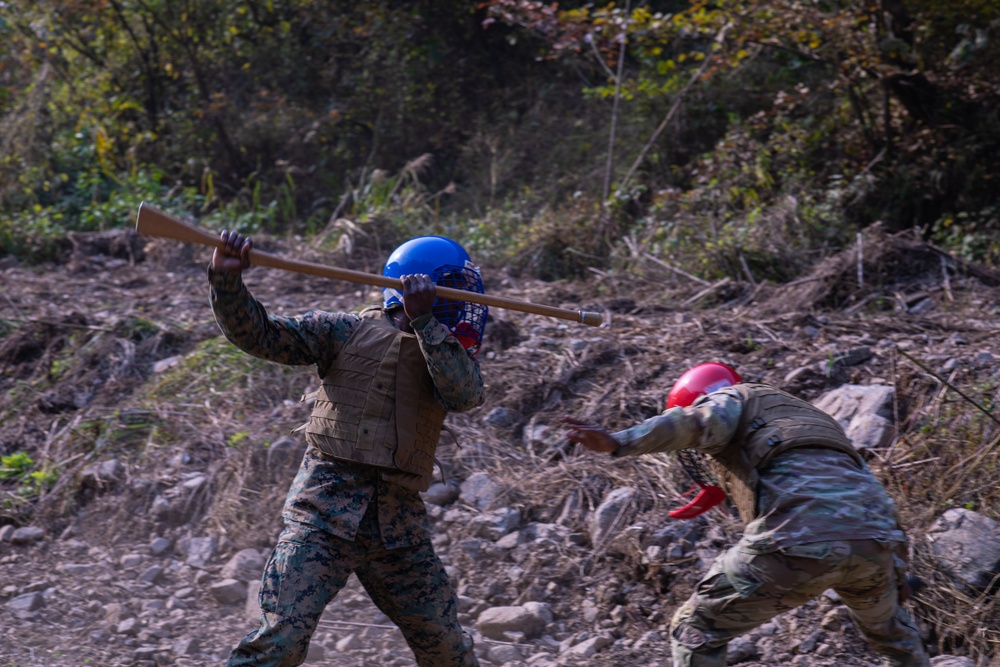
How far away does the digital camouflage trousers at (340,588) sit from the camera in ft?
8.76

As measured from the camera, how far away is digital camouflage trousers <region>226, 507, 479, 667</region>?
2.67 m

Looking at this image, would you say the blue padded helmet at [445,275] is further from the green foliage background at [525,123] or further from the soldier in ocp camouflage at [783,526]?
the green foliage background at [525,123]

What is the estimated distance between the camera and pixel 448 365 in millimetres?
2789

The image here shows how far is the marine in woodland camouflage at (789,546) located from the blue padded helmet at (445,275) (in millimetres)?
585

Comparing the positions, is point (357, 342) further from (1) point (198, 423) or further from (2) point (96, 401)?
(2) point (96, 401)

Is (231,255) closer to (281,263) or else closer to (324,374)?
(281,263)

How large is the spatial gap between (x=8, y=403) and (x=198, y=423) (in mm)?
1453

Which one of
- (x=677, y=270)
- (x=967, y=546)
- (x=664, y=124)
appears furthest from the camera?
(x=664, y=124)

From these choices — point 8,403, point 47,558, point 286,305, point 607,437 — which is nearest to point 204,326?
point 286,305

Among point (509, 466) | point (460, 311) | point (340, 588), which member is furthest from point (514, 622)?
point (460, 311)

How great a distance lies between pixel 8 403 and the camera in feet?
19.9

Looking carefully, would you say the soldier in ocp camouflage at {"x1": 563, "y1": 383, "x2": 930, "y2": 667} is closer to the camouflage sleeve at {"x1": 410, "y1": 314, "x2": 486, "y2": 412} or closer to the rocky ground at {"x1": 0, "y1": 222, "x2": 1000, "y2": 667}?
the camouflage sleeve at {"x1": 410, "y1": 314, "x2": 486, "y2": 412}

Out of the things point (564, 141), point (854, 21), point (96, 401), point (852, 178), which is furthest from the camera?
point (564, 141)

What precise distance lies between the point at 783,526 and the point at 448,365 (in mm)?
1060
